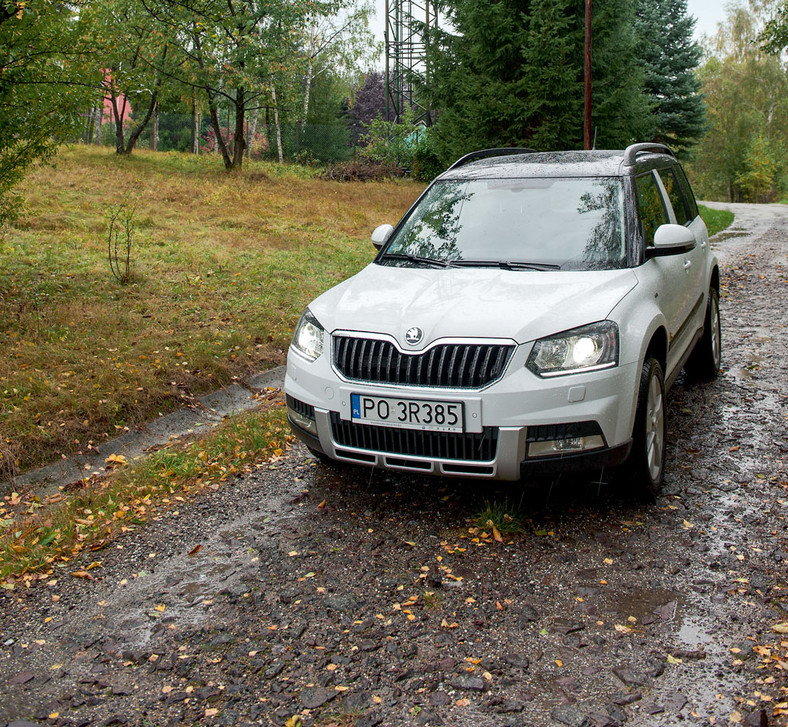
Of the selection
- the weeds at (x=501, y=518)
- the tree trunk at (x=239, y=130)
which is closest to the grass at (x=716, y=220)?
the tree trunk at (x=239, y=130)

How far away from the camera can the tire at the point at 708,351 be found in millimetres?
6699

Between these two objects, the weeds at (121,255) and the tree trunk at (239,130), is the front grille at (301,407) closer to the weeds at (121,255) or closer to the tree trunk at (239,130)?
the weeds at (121,255)

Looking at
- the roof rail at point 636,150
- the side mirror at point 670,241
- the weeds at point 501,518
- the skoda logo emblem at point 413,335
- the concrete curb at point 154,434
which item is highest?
the roof rail at point 636,150

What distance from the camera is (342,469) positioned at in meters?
5.26

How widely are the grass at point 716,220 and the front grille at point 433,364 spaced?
18574mm

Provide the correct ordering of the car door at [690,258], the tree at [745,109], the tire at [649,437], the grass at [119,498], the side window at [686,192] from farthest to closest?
the tree at [745,109]
the side window at [686,192]
the car door at [690,258]
the grass at [119,498]
the tire at [649,437]

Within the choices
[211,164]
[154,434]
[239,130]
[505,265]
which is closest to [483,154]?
[505,265]

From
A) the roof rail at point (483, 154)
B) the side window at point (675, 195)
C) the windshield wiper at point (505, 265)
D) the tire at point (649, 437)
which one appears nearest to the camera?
the tire at point (649, 437)

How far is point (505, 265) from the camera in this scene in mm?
4766

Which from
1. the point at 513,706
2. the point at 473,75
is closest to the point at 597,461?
the point at 513,706

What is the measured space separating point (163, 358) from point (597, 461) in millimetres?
5319

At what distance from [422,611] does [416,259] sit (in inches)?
92.2

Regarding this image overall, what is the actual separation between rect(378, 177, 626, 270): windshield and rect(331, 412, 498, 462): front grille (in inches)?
49.1

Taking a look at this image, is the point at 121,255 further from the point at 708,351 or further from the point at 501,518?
the point at 501,518
